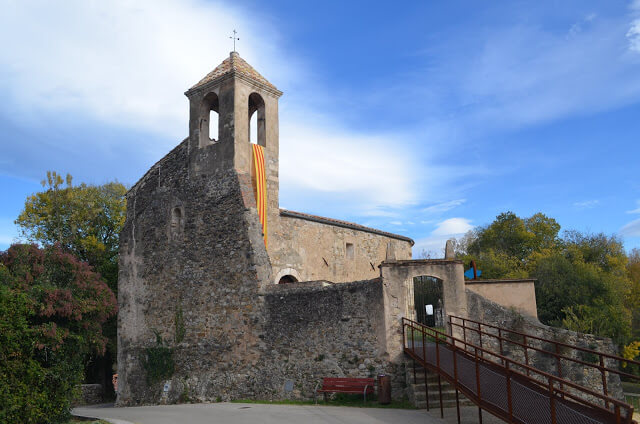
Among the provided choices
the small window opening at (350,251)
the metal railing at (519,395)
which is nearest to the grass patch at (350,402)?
the metal railing at (519,395)

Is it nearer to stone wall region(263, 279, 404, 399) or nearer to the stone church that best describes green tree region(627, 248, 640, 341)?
the stone church

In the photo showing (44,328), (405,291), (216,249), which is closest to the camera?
(44,328)

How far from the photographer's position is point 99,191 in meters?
30.2

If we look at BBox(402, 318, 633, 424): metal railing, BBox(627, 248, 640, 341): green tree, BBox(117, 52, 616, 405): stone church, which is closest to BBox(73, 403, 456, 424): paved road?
BBox(402, 318, 633, 424): metal railing

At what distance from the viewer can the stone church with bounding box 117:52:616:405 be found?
14328mm

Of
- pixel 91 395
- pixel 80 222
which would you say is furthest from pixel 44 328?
pixel 80 222

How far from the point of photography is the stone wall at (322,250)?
19.0 m

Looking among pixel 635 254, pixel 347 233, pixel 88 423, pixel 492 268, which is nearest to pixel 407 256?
pixel 347 233

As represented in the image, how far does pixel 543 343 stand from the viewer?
14789 millimetres

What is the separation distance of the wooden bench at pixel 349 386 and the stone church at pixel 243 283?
304 mm

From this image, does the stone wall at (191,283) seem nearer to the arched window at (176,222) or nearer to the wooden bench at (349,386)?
the arched window at (176,222)

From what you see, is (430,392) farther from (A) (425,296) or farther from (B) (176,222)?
(B) (176,222)

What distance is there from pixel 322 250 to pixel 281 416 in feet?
31.3

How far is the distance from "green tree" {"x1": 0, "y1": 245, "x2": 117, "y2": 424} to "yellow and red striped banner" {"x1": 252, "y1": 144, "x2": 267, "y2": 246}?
589 cm
